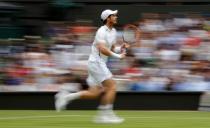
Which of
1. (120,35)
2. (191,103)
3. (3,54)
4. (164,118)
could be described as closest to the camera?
(164,118)

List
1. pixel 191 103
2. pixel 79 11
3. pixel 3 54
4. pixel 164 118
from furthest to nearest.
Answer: pixel 79 11
pixel 3 54
pixel 191 103
pixel 164 118

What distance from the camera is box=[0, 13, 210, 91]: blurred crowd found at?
14.8m

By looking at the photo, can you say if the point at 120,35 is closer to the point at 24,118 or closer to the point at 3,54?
the point at 3,54

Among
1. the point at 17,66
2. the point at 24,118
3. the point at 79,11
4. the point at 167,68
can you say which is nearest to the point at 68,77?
the point at 17,66

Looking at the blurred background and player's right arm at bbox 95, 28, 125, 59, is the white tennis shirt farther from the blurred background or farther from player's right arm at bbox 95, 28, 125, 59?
the blurred background

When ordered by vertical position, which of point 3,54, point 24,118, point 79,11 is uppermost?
point 79,11

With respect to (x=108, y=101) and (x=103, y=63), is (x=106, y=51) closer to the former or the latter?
(x=103, y=63)

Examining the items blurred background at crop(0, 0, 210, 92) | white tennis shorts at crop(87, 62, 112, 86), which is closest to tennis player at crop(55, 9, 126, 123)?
white tennis shorts at crop(87, 62, 112, 86)

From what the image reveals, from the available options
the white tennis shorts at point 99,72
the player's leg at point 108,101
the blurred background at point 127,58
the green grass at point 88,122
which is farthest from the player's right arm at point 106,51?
the blurred background at point 127,58

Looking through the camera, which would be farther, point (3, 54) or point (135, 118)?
point (3, 54)

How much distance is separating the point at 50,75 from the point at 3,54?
1486mm

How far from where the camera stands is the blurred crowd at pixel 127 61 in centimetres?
1476

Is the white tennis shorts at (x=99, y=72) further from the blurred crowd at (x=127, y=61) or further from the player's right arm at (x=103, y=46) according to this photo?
the blurred crowd at (x=127, y=61)

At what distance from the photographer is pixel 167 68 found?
1512cm
